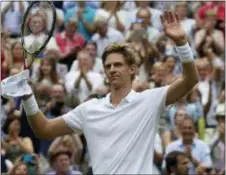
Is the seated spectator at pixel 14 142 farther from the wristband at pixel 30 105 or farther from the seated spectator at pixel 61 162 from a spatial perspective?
the wristband at pixel 30 105

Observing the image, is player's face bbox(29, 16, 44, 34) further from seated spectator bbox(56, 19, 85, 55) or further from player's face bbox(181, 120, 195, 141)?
seated spectator bbox(56, 19, 85, 55)

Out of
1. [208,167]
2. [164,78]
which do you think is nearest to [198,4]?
[164,78]

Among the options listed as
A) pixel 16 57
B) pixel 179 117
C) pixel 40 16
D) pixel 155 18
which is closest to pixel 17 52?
pixel 16 57

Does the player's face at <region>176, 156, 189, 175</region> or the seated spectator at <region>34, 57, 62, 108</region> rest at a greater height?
the seated spectator at <region>34, 57, 62, 108</region>

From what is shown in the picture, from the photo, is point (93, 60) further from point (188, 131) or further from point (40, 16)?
point (40, 16)

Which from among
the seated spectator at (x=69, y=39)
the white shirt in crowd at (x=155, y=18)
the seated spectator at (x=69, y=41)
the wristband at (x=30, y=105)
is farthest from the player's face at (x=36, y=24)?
the white shirt in crowd at (x=155, y=18)

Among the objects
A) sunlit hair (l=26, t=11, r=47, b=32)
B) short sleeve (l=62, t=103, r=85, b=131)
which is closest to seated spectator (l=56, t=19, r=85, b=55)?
sunlit hair (l=26, t=11, r=47, b=32)

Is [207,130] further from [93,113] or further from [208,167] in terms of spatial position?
[93,113]

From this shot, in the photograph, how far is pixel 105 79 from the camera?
13789mm

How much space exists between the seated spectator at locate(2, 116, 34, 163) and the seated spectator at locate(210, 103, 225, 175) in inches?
88.5

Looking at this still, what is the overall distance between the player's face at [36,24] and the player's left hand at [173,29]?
1065 millimetres

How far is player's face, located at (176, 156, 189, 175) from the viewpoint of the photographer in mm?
11102

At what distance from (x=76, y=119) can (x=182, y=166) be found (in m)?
4.08

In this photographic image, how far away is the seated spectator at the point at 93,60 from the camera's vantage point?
1456 cm
